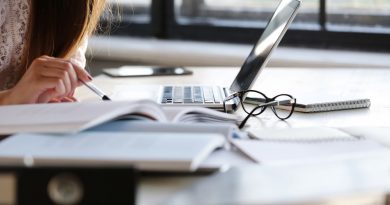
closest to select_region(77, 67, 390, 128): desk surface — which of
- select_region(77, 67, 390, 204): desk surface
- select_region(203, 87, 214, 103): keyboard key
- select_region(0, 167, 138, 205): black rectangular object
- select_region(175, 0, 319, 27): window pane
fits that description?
select_region(77, 67, 390, 204): desk surface

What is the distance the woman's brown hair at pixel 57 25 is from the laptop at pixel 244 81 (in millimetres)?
233

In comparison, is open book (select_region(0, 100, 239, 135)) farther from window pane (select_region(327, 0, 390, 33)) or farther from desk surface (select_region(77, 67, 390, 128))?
window pane (select_region(327, 0, 390, 33))

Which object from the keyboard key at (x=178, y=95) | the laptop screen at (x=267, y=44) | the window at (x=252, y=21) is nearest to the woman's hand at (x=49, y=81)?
the keyboard key at (x=178, y=95)

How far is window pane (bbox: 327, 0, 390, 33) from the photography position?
2361 mm

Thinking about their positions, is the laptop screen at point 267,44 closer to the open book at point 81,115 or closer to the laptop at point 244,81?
the laptop at point 244,81

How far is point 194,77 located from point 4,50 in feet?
1.64

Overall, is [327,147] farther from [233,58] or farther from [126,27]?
[126,27]

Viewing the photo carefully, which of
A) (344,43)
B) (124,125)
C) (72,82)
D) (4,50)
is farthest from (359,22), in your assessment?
(124,125)

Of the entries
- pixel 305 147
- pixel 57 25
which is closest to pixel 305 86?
pixel 57 25

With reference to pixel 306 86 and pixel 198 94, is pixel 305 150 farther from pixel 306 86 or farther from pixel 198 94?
pixel 306 86

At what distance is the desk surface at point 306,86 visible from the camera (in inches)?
46.2

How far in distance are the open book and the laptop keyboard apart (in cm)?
24

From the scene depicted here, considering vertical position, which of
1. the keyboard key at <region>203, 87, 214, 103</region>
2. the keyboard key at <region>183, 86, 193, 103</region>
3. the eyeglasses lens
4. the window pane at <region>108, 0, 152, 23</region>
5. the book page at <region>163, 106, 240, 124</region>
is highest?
the window pane at <region>108, 0, 152, 23</region>

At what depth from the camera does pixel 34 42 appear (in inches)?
60.0
